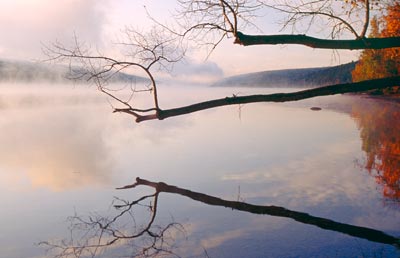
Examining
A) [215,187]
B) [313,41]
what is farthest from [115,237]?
[313,41]

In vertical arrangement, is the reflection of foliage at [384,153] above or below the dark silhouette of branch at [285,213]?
below

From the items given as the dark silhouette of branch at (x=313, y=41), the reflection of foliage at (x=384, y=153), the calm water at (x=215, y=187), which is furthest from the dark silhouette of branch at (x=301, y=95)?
the reflection of foliage at (x=384, y=153)

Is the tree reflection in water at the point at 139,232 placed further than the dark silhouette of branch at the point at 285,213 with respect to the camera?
No

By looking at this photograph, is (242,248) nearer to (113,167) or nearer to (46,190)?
(46,190)

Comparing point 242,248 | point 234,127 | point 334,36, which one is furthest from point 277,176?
point 234,127

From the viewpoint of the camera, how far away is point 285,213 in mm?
9227

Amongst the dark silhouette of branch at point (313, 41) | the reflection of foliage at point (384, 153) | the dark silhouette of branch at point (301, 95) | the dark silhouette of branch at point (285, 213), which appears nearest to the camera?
the dark silhouette of branch at point (285, 213)

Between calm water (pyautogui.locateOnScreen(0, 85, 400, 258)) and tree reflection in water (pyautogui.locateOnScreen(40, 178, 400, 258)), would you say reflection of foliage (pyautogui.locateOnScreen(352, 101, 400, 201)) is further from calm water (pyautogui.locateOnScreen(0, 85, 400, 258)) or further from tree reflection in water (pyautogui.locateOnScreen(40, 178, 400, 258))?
tree reflection in water (pyautogui.locateOnScreen(40, 178, 400, 258))

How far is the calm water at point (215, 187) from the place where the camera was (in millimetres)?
7723

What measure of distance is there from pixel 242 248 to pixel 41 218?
5.07 m

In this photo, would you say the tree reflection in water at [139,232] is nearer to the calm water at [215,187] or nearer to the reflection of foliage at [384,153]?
the calm water at [215,187]

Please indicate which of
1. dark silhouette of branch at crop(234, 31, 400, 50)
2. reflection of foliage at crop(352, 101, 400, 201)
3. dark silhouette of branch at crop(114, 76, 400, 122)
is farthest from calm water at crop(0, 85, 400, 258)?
dark silhouette of branch at crop(234, 31, 400, 50)

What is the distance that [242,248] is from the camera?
7.43 metres

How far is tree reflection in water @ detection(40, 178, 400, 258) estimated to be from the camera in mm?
7543
